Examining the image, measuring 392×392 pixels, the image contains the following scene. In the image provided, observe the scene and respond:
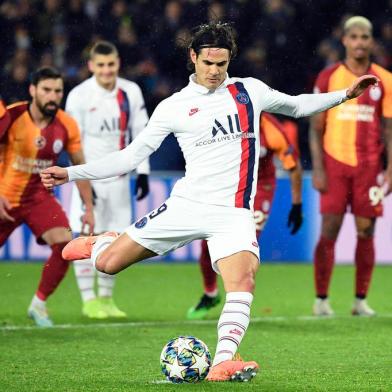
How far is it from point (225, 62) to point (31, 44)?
1094cm

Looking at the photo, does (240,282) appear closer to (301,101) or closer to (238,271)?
(238,271)

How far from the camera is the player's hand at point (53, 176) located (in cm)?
664

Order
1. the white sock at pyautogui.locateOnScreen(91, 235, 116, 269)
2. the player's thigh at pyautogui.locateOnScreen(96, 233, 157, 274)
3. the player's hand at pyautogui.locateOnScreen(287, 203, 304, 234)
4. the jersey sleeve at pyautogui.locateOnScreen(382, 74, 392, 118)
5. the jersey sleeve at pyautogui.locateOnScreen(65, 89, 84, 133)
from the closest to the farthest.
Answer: the player's thigh at pyautogui.locateOnScreen(96, 233, 157, 274), the white sock at pyautogui.locateOnScreen(91, 235, 116, 269), the player's hand at pyautogui.locateOnScreen(287, 203, 304, 234), the jersey sleeve at pyautogui.locateOnScreen(382, 74, 392, 118), the jersey sleeve at pyautogui.locateOnScreen(65, 89, 84, 133)

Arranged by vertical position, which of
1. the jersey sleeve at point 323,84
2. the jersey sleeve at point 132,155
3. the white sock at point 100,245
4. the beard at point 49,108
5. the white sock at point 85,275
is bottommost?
the white sock at point 85,275

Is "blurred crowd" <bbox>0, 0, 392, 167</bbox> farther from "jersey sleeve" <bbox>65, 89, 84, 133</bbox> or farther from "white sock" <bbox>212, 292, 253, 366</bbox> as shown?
"white sock" <bbox>212, 292, 253, 366</bbox>

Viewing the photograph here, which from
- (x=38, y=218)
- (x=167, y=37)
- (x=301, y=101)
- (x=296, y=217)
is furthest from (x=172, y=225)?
(x=167, y=37)

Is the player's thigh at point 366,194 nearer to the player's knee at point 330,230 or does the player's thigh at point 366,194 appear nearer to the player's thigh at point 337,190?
the player's thigh at point 337,190

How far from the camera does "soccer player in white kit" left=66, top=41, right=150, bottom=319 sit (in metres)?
10.7

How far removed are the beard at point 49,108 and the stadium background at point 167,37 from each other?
6726 mm

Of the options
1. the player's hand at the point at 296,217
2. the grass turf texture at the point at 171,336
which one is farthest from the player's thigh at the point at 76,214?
the player's hand at the point at 296,217

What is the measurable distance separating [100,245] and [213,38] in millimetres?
1398

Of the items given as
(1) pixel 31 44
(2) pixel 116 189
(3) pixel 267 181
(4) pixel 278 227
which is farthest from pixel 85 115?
(1) pixel 31 44

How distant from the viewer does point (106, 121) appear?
10.8m

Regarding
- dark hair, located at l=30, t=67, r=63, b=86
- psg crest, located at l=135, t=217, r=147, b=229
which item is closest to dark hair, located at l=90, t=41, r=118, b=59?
dark hair, located at l=30, t=67, r=63, b=86
